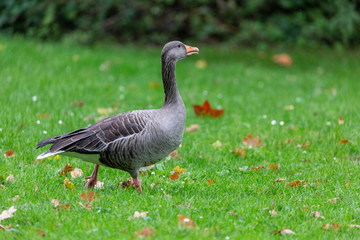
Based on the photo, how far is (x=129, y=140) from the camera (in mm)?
4414

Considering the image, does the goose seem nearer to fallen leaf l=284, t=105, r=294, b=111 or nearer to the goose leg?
the goose leg

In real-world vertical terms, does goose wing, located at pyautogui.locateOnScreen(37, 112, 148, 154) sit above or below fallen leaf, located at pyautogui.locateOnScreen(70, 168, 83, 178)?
above

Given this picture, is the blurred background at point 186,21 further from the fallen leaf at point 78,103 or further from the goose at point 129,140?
the goose at point 129,140

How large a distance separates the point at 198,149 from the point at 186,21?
8.67m

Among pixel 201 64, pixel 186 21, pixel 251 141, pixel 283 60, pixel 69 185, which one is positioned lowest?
pixel 283 60

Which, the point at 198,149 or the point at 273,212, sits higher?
the point at 273,212

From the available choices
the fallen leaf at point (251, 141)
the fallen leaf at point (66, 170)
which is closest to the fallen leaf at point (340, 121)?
the fallen leaf at point (251, 141)

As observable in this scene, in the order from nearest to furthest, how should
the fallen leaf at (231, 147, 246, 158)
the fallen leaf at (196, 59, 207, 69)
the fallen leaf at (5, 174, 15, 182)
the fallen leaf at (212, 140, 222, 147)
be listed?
the fallen leaf at (5, 174, 15, 182) → the fallen leaf at (231, 147, 246, 158) → the fallen leaf at (212, 140, 222, 147) → the fallen leaf at (196, 59, 207, 69)

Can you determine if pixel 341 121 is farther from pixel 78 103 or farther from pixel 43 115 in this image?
pixel 43 115

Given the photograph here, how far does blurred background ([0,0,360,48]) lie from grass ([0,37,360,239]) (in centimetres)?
174

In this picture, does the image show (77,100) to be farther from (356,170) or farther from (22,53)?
(356,170)

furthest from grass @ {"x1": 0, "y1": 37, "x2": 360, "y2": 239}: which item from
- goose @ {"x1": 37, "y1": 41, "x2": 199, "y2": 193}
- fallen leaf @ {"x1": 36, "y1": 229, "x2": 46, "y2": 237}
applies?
goose @ {"x1": 37, "y1": 41, "x2": 199, "y2": 193}

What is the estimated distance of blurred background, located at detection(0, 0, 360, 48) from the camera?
13.1 metres

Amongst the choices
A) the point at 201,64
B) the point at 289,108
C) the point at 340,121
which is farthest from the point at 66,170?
the point at 201,64
